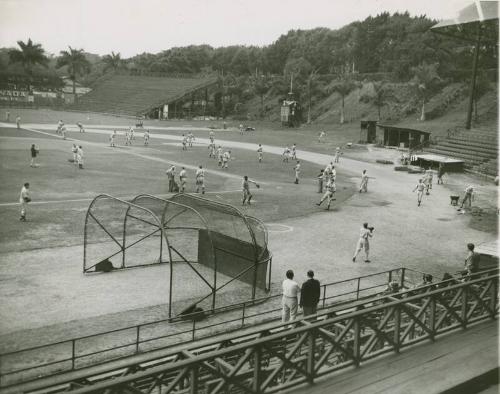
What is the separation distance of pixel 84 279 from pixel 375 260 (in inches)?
463

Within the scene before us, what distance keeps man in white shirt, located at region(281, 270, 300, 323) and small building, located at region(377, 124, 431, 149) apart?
50239 millimetres

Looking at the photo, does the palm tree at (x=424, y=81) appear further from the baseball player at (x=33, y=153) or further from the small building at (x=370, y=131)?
the baseball player at (x=33, y=153)

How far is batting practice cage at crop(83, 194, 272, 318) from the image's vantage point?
15.7m

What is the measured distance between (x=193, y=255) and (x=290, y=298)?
789 cm

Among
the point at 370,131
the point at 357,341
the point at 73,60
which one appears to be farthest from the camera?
the point at 73,60

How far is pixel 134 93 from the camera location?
112m

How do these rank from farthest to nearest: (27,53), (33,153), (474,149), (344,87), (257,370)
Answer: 1. (27,53)
2. (344,87)
3. (474,149)
4. (33,153)
5. (257,370)

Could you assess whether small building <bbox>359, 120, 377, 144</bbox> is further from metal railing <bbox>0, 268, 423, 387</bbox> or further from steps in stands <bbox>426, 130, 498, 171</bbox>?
metal railing <bbox>0, 268, 423, 387</bbox>

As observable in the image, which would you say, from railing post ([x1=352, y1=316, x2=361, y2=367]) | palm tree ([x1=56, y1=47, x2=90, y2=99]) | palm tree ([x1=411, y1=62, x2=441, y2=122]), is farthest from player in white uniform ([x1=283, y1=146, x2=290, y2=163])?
palm tree ([x1=56, y1=47, x2=90, y2=99])

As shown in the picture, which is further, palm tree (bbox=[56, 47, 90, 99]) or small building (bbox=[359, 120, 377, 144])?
palm tree (bbox=[56, 47, 90, 99])

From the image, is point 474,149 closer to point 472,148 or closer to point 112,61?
point 472,148

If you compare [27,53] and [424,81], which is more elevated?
[27,53]

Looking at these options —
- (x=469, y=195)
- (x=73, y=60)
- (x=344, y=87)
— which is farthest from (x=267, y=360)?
(x=73, y=60)

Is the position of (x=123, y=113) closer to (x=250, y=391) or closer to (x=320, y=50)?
(x=320, y=50)
